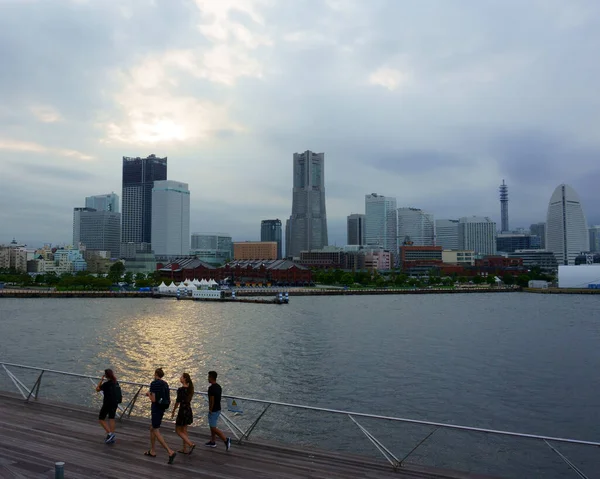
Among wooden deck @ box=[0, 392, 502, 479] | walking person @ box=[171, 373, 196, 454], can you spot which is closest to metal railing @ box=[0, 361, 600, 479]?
wooden deck @ box=[0, 392, 502, 479]

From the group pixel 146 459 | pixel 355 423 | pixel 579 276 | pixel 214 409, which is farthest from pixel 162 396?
pixel 579 276

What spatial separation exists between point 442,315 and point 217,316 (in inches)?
1243

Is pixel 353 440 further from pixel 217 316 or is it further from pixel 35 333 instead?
pixel 217 316

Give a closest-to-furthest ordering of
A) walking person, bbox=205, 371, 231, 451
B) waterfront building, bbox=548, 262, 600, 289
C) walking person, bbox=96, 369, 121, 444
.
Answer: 1. walking person, bbox=205, 371, 231, 451
2. walking person, bbox=96, 369, 121, 444
3. waterfront building, bbox=548, 262, 600, 289

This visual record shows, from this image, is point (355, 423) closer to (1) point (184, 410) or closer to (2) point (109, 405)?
(1) point (184, 410)

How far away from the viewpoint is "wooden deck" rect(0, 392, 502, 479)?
1015 cm

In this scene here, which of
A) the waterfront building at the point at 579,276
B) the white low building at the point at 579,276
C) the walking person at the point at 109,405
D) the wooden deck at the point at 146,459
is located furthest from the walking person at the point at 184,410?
the white low building at the point at 579,276

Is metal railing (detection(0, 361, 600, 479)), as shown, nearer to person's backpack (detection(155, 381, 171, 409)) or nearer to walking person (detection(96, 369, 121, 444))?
walking person (detection(96, 369, 121, 444))

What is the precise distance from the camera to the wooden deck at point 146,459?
1015cm

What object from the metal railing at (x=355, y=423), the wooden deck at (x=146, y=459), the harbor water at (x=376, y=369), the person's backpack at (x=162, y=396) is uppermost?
the person's backpack at (x=162, y=396)

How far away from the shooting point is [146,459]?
1091 cm

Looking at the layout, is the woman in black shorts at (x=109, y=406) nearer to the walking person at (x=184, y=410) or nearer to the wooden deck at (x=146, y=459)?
the wooden deck at (x=146, y=459)

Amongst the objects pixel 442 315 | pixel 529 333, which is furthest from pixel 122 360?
pixel 442 315

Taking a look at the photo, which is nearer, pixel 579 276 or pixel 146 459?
pixel 146 459
